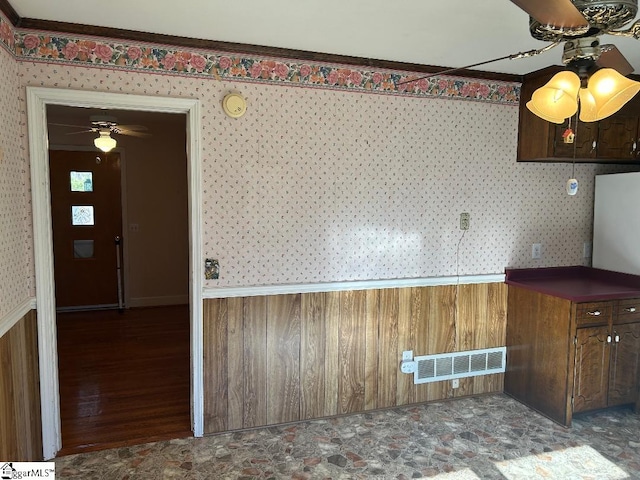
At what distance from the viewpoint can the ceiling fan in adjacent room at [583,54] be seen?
1.36m

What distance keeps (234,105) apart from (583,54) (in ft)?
6.03

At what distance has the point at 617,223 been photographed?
11.7 ft

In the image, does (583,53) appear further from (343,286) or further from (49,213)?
(49,213)

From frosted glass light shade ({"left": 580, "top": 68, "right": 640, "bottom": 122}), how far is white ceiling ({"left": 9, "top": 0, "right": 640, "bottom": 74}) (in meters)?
0.71

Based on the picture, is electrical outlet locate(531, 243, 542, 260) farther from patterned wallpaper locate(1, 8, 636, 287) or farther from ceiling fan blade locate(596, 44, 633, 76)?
ceiling fan blade locate(596, 44, 633, 76)

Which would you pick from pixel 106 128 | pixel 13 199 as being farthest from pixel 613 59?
pixel 106 128

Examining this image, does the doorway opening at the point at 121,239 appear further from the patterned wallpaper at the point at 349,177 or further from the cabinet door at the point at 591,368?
the cabinet door at the point at 591,368

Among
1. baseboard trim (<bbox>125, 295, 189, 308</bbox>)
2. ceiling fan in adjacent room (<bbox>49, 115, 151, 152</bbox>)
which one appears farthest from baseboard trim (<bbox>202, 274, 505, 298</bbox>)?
baseboard trim (<bbox>125, 295, 189, 308</bbox>)

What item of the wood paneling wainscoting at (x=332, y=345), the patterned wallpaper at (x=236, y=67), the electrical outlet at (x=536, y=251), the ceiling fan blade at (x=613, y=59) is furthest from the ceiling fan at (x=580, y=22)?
the electrical outlet at (x=536, y=251)

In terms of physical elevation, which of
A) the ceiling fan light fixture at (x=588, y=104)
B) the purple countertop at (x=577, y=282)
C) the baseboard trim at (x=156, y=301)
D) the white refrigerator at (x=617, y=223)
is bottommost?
the baseboard trim at (x=156, y=301)

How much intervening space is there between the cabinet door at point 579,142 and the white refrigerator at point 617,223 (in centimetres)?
36

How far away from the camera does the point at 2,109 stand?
2154 millimetres

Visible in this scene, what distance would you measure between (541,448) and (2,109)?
341cm

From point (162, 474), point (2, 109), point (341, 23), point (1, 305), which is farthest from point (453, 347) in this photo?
point (2, 109)
